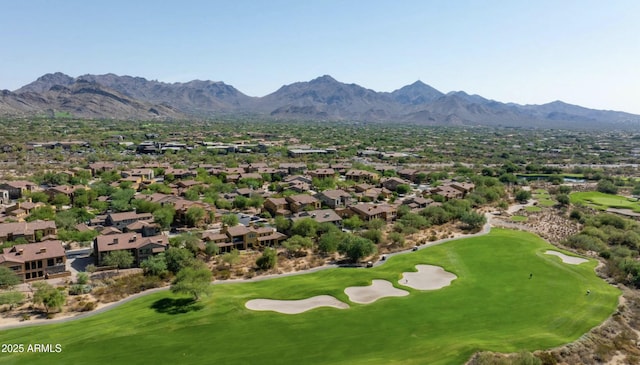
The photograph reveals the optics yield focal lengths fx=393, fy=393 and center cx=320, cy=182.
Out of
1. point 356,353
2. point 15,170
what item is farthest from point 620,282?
point 15,170

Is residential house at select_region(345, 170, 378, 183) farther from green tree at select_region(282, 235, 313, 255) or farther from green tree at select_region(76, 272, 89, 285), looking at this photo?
green tree at select_region(76, 272, 89, 285)

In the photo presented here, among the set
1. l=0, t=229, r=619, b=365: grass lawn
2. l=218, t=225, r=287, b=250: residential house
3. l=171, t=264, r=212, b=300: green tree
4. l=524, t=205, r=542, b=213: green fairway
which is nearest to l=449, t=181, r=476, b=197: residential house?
l=524, t=205, r=542, b=213: green fairway

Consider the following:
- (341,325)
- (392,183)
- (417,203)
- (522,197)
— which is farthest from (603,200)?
(341,325)

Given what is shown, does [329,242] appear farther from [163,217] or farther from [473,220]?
[473,220]

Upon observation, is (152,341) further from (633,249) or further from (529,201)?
(529,201)

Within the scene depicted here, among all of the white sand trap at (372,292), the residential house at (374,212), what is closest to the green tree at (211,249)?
the white sand trap at (372,292)
